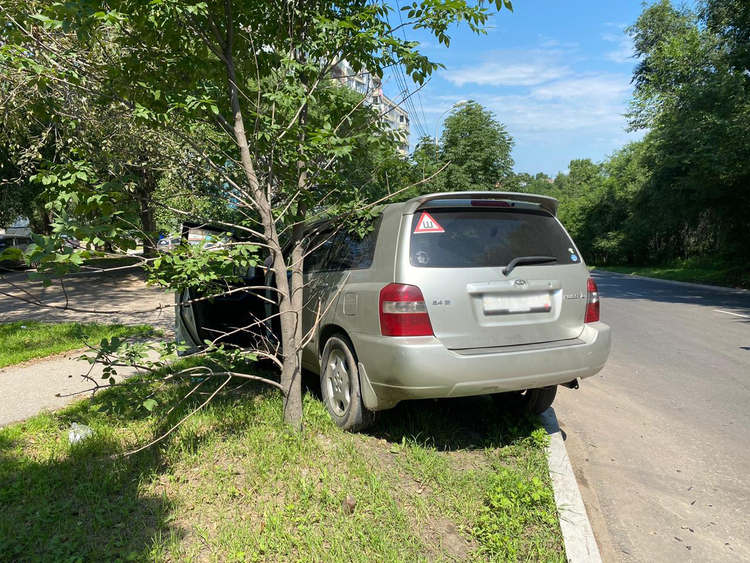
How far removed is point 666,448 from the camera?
395 centimetres

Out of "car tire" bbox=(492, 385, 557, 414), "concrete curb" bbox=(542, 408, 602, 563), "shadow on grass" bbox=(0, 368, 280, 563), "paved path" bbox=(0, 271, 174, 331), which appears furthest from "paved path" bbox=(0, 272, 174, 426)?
"car tire" bbox=(492, 385, 557, 414)

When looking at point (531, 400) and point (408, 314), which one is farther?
point (531, 400)

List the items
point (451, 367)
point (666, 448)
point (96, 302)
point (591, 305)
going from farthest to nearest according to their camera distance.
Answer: point (96, 302)
point (666, 448)
point (591, 305)
point (451, 367)

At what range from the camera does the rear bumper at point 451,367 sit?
3.18 m

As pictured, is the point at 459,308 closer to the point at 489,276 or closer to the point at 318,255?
the point at 489,276

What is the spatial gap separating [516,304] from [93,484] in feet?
9.59

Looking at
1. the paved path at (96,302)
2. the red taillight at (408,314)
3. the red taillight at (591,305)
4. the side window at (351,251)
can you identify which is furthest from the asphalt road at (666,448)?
the paved path at (96,302)

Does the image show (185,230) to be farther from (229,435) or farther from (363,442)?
(363,442)

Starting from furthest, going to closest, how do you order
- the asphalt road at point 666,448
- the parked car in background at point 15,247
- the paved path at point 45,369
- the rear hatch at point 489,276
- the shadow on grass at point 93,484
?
1. the paved path at point 45,369
2. the rear hatch at point 489,276
3. the asphalt road at point 666,448
4. the shadow on grass at point 93,484
5. the parked car in background at point 15,247

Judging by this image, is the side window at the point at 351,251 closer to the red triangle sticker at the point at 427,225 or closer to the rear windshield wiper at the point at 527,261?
the red triangle sticker at the point at 427,225

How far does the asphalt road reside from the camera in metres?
2.82

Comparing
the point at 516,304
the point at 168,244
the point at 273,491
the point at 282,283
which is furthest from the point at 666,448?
the point at 168,244

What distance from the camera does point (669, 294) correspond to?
16234mm

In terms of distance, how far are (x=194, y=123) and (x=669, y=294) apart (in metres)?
16.8
